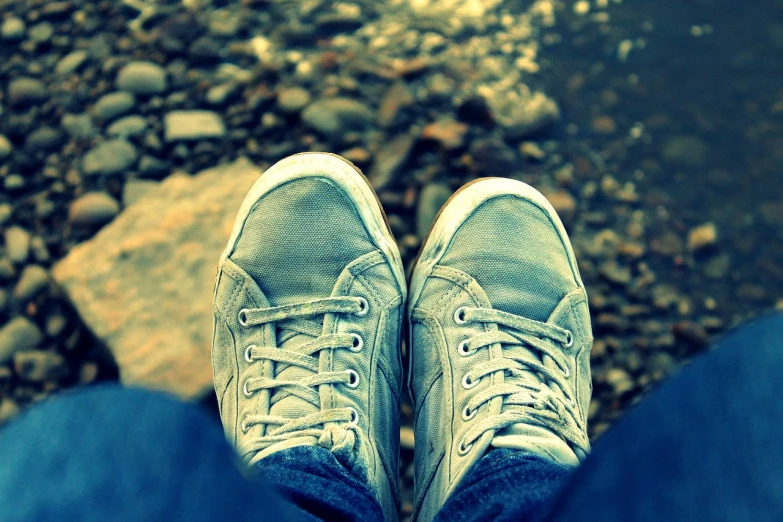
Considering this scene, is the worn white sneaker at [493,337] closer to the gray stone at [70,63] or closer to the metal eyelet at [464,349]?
the metal eyelet at [464,349]

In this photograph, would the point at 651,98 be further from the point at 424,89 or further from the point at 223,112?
the point at 223,112

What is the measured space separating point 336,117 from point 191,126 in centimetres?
37

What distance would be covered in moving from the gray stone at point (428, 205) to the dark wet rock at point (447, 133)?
12 cm

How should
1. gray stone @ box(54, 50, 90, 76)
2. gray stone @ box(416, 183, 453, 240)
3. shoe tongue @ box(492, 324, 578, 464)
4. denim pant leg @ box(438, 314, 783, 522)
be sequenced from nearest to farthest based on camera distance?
1. denim pant leg @ box(438, 314, 783, 522)
2. shoe tongue @ box(492, 324, 578, 464)
3. gray stone @ box(416, 183, 453, 240)
4. gray stone @ box(54, 50, 90, 76)

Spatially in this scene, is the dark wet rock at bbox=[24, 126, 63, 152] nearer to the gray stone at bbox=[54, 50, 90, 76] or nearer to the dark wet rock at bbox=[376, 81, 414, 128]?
the gray stone at bbox=[54, 50, 90, 76]

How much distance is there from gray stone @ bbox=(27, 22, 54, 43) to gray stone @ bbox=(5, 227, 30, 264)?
1.87 feet

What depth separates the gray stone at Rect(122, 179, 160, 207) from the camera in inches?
62.1

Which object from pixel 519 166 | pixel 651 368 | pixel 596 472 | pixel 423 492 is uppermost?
pixel 596 472

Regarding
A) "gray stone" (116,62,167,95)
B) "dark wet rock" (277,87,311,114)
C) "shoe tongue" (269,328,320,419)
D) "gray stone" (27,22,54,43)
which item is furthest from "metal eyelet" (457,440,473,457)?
"gray stone" (27,22,54,43)

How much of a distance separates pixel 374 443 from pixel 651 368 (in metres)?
0.72

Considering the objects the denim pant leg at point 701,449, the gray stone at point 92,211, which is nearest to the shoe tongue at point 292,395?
the denim pant leg at point 701,449

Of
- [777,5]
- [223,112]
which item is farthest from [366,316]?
[777,5]

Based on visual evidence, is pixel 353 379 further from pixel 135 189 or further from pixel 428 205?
pixel 135 189

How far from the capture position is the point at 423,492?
1084 mm
